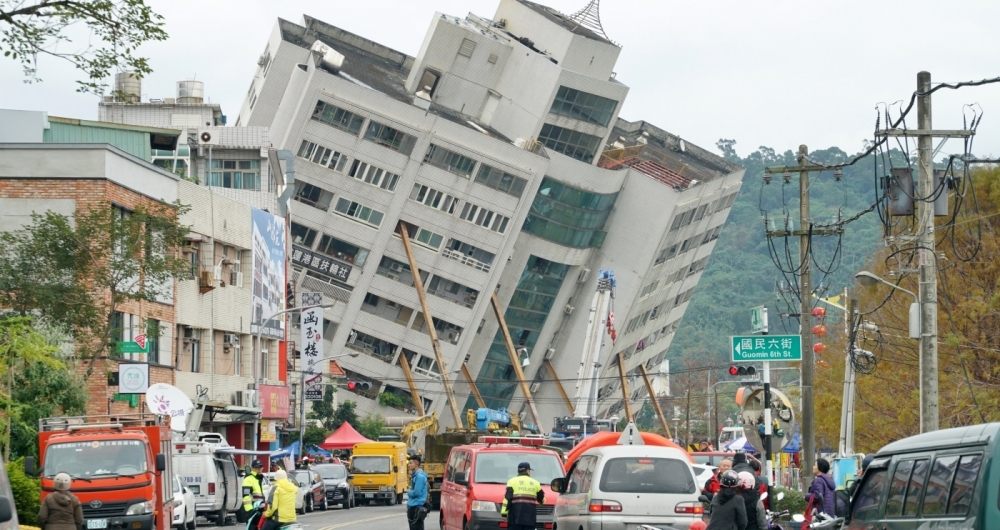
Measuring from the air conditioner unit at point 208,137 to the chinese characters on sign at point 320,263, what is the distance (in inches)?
843

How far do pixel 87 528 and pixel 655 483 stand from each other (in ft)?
40.3

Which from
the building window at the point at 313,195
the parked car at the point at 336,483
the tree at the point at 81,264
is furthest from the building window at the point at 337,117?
the tree at the point at 81,264

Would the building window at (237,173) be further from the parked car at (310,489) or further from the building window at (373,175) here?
the building window at (373,175)

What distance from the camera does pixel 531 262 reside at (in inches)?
3666

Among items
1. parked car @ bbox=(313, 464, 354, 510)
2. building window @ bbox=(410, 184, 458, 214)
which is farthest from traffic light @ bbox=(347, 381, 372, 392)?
parked car @ bbox=(313, 464, 354, 510)

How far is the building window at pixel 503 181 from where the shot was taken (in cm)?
8638

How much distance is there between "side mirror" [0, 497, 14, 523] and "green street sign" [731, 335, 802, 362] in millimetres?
19569

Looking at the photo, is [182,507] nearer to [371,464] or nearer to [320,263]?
[371,464]

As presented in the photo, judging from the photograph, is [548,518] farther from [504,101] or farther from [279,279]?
[504,101]

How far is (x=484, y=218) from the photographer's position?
3401 inches

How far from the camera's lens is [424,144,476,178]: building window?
85750 millimetres

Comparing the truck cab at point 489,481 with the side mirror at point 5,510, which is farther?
the truck cab at point 489,481

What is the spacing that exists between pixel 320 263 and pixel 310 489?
40518mm

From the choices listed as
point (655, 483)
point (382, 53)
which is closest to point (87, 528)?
point (655, 483)
